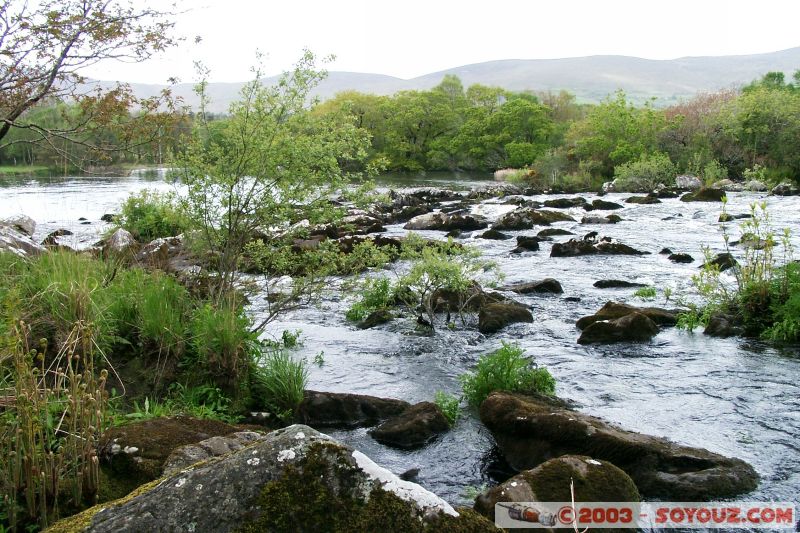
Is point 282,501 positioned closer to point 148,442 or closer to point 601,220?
point 148,442

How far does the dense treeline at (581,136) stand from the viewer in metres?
41.0

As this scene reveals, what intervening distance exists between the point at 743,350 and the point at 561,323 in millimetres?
3042

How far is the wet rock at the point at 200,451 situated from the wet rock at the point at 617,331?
23.1 feet

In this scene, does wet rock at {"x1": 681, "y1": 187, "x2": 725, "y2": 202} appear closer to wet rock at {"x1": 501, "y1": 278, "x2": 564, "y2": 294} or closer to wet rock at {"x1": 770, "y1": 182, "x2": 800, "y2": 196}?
wet rock at {"x1": 770, "y1": 182, "x2": 800, "y2": 196}

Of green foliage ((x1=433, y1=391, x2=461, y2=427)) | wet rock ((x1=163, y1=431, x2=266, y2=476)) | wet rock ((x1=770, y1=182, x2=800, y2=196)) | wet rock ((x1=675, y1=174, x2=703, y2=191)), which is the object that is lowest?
green foliage ((x1=433, y1=391, x2=461, y2=427))

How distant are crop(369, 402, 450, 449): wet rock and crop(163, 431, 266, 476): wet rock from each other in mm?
2354

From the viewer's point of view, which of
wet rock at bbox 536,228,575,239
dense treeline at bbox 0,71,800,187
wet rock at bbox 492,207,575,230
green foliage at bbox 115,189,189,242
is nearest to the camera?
green foliage at bbox 115,189,189,242

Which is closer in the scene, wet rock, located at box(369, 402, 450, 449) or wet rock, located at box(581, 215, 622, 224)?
wet rock, located at box(369, 402, 450, 449)

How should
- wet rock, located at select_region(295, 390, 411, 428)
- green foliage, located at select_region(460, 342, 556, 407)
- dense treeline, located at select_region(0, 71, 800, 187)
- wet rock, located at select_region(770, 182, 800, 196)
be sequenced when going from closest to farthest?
1. wet rock, located at select_region(295, 390, 411, 428)
2. green foliage, located at select_region(460, 342, 556, 407)
3. wet rock, located at select_region(770, 182, 800, 196)
4. dense treeline, located at select_region(0, 71, 800, 187)

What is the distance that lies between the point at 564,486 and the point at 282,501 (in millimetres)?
2832

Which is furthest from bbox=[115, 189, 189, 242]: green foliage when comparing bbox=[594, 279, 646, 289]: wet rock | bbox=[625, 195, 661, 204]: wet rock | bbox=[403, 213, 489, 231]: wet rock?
bbox=[625, 195, 661, 204]: wet rock

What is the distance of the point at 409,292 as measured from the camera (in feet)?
39.4

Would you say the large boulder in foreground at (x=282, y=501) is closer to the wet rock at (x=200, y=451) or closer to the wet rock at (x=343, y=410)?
the wet rock at (x=200, y=451)

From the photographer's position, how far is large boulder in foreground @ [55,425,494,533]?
103 inches
